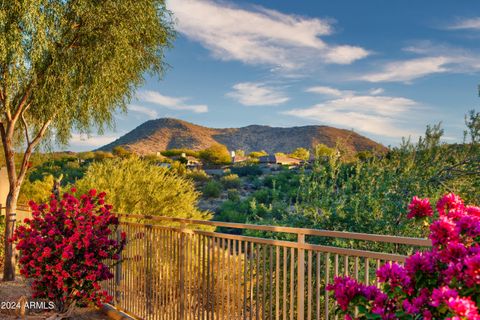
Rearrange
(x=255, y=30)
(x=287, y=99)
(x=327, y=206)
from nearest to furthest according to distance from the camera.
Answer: (x=327, y=206) < (x=255, y=30) < (x=287, y=99)

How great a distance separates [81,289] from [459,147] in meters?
7.25

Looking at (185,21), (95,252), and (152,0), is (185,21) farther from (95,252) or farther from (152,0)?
(95,252)

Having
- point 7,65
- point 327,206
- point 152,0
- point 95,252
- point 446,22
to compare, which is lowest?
point 95,252

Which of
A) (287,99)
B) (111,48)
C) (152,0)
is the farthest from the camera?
(287,99)

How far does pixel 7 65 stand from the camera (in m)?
9.55

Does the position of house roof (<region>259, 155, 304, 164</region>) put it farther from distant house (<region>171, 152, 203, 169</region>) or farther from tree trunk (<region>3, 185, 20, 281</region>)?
tree trunk (<region>3, 185, 20, 281</region>)

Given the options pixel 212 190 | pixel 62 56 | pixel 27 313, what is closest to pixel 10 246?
pixel 27 313

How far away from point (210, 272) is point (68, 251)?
2384mm

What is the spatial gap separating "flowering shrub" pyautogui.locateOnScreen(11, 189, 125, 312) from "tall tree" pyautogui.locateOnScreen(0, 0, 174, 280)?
3.42 m

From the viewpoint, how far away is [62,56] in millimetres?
9727

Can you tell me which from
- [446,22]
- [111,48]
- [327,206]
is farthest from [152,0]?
[446,22]

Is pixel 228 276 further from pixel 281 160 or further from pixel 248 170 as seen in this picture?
pixel 281 160

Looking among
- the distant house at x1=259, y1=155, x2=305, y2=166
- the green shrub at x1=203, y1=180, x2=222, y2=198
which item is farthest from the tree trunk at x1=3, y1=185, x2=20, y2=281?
the distant house at x1=259, y1=155, x2=305, y2=166

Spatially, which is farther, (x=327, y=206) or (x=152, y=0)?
(x=152, y=0)
